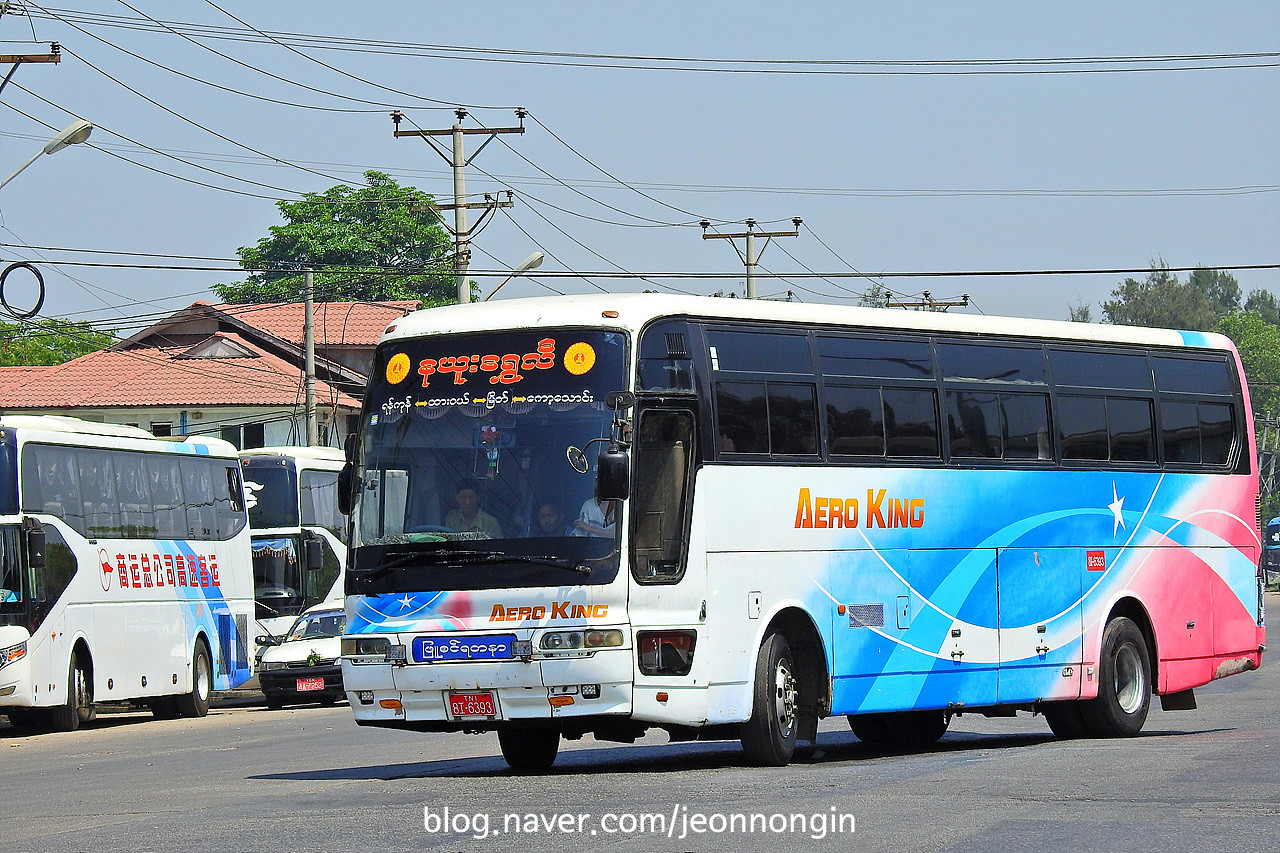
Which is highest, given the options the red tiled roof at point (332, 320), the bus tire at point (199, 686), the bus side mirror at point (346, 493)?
the red tiled roof at point (332, 320)

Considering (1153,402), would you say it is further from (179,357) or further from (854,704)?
(179,357)

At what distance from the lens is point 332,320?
70.1m

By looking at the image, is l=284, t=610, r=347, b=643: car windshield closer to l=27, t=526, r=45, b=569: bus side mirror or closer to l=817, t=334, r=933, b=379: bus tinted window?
l=27, t=526, r=45, b=569: bus side mirror

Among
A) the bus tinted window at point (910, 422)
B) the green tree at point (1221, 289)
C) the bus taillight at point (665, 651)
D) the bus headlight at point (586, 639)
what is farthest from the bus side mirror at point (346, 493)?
the green tree at point (1221, 289)

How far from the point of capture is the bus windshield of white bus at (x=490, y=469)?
13.1 meters

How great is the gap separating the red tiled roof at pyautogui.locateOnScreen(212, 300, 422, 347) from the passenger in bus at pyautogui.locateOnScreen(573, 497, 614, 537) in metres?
53.8

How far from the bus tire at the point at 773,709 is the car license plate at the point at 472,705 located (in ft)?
6.24

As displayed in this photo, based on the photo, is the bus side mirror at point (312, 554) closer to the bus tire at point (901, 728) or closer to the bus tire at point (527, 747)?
the bus tire at point (901, 728)

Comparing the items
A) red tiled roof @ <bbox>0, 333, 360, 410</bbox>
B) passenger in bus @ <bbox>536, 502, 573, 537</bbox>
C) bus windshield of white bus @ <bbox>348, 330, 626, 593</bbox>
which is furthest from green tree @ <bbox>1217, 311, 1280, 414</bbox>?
passenger in bus @ <bbox>536, 502, 573, 537</bbox>

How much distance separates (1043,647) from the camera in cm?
1670

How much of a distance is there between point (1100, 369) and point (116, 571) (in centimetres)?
1447

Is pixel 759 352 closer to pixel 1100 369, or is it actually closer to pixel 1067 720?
pixel 1100 369

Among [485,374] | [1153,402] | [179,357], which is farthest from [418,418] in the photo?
[179,357]

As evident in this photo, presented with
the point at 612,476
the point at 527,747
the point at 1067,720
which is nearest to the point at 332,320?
the point at 1067,720
